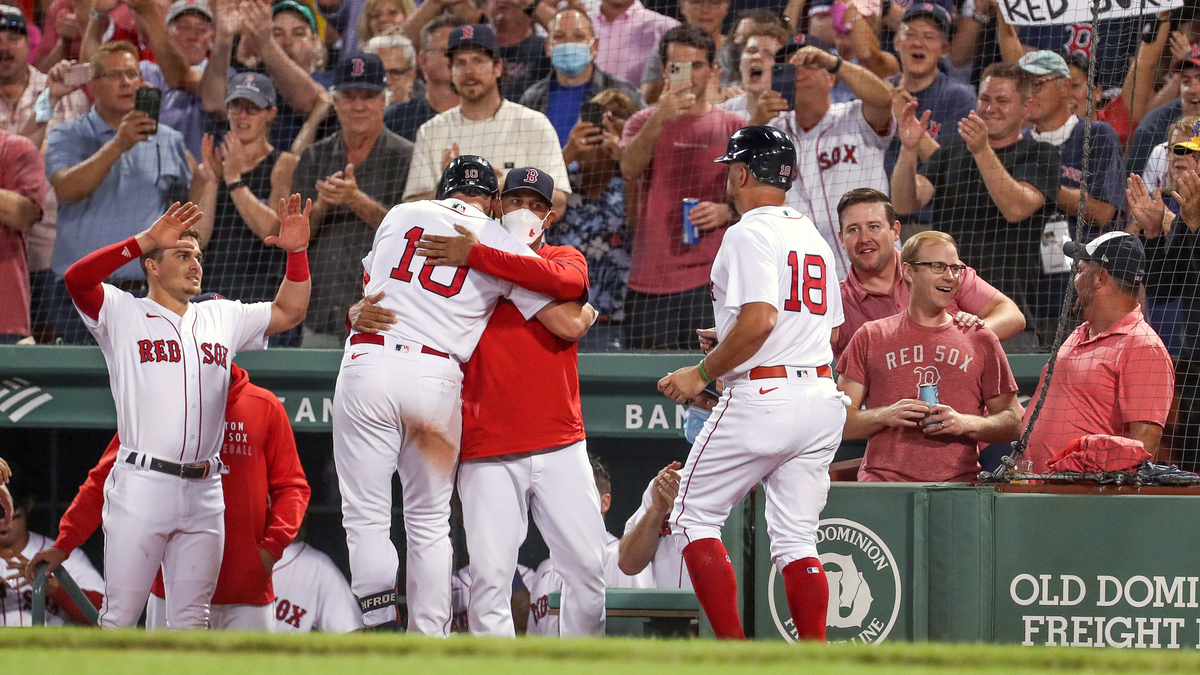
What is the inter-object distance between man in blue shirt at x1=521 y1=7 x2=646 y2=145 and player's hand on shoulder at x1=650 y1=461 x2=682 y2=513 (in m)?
2.82

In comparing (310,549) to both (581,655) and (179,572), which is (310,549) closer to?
(179,572)

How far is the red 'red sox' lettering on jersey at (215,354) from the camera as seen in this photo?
472 cm

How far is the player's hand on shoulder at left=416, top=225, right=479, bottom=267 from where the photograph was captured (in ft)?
13.7

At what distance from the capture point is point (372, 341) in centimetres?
429

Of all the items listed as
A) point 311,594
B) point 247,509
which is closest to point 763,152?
point 247,509

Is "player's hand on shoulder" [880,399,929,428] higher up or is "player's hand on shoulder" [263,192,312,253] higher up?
"player's hand on shoulder" [263,192,312,253]

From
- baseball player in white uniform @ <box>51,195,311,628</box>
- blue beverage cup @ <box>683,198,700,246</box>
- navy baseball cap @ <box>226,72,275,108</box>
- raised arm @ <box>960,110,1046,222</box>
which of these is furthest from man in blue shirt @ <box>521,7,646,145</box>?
baseball player in white uniform @ <box>51,195,311,628</box>

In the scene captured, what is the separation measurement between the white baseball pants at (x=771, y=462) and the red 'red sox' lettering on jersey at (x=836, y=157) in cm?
241

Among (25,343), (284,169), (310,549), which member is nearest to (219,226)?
(284,169)

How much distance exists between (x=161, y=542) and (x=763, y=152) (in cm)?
266

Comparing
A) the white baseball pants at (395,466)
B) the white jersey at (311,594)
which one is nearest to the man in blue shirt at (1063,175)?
the white baseball pants at (395,466)

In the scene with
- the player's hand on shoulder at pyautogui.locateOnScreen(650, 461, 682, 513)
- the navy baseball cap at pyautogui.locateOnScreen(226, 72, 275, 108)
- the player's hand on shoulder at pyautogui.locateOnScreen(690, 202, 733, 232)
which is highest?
the navy baseball cap at pyautogui.locateOnScreen(226, 72, 275, 108)

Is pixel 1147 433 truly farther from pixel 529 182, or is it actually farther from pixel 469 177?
pixel 469 177

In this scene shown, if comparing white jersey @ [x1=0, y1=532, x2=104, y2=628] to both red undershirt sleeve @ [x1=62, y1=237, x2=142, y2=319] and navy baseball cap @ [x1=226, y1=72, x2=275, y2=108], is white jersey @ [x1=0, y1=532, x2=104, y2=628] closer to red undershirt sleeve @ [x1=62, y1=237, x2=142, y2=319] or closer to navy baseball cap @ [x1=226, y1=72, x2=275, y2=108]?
red undershirt sleeve @ [x1=62, y1=237, x2=142, y2=319]
